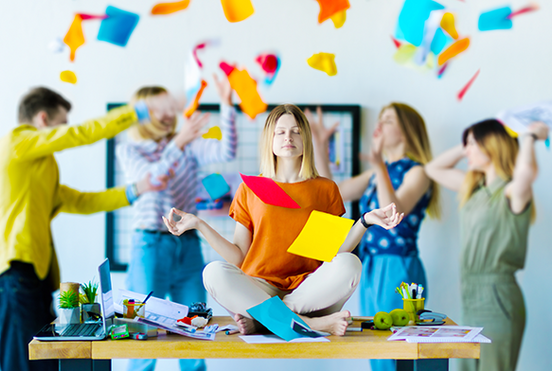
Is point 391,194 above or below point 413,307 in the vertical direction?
above

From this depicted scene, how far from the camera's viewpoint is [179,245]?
1.93m

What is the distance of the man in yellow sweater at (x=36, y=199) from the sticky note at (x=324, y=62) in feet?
2.05

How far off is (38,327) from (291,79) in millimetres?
1391

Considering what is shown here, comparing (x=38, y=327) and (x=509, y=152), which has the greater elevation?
(x=509, y=152)

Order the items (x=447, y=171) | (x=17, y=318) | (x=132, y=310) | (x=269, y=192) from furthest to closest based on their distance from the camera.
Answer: (x=447, y=171)
(x=17, y=318)
(x=269, y=192)
(x=132, y=310)

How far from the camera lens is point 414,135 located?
1962mm

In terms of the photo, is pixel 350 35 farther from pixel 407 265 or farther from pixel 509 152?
pixel 407 265

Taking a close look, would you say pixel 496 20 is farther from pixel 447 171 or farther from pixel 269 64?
pixel 269 64

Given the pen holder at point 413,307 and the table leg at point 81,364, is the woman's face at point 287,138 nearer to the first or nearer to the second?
the pen holder at point 413,307

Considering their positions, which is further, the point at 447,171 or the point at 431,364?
the point at 447,171

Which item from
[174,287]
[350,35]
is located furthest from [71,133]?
[350,35]

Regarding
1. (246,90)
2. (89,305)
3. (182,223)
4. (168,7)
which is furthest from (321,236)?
(168,7)

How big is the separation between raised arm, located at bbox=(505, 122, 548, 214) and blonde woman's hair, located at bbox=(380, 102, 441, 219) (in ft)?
0.96

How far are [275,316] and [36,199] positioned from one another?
4.19 feet
